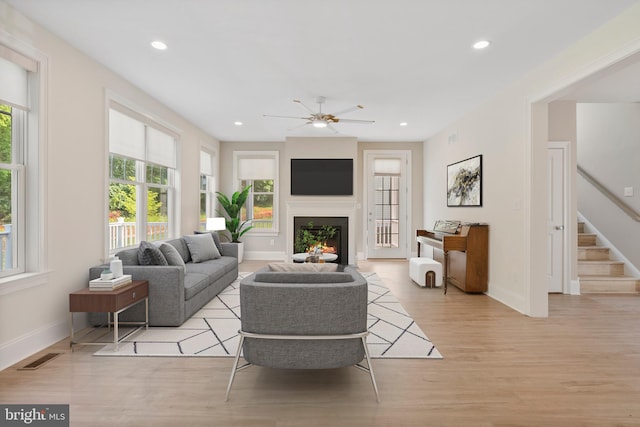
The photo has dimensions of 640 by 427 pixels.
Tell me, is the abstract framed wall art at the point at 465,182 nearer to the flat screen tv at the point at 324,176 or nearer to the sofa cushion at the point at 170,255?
the flat screen tv at the point at 324,176

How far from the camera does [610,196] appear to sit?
5230mm

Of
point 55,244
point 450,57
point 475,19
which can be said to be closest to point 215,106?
point 55,244

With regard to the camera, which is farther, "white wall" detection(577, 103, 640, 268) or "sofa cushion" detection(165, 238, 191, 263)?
"white wall" detection(577, 103, 640, 268)

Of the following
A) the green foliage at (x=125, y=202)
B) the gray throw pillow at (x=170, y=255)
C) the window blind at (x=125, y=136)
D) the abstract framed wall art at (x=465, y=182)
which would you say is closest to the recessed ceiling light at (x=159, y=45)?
the window blind at (x=125, y=136)

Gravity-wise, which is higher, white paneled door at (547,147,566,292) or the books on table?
white paneled door at (547,147,566,292)

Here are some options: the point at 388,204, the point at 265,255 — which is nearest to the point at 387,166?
the point at 388,204

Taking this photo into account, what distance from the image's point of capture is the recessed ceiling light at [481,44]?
311 centimetres

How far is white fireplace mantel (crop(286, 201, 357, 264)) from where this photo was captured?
7148mm

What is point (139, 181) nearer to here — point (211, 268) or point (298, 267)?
point (211, 268)

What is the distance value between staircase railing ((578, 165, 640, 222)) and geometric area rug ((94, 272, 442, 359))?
12.3ft

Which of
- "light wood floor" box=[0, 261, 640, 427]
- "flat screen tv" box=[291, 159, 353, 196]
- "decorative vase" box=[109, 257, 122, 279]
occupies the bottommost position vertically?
"light wood floor" box=[0, 261, 640, 427]

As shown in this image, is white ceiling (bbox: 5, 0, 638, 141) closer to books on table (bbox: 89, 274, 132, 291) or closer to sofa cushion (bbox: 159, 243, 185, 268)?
sofa cushion (bbox: 159, 243, 185, 268)

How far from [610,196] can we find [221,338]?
5944mm

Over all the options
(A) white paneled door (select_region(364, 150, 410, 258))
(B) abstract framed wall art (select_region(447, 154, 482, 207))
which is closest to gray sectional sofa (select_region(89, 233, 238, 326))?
(B) abstract framed wall art (select_region(447, 154, 482, 207))
